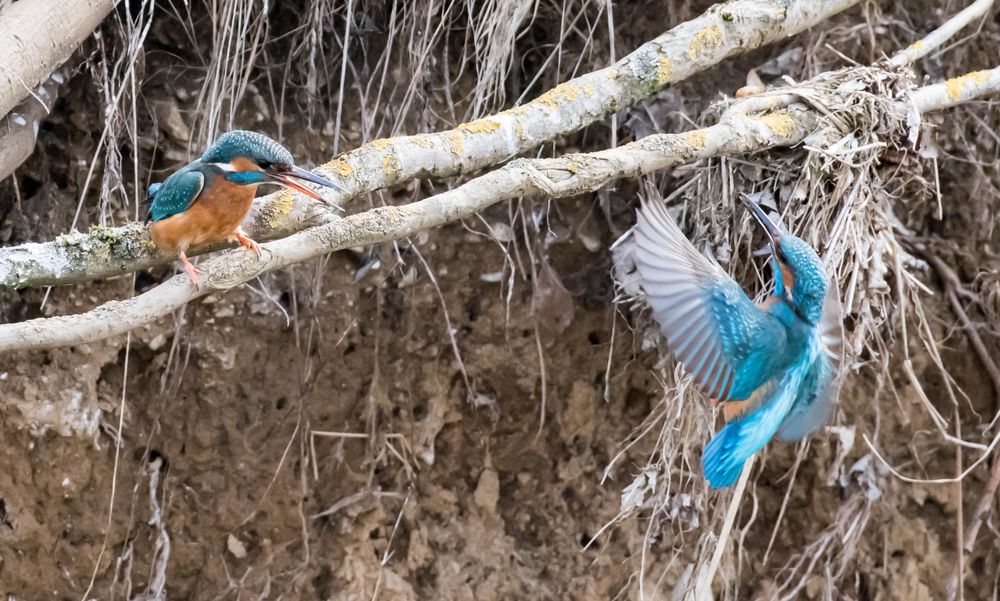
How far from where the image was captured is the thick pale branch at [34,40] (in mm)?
2248

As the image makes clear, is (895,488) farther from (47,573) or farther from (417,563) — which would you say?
(47,573)

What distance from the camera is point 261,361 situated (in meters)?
2.95

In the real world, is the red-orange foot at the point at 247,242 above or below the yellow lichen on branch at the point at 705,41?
above

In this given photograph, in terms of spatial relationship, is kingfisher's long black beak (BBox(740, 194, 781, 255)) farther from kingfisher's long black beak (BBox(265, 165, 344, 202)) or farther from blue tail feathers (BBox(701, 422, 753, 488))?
kingfisher's long black beak (BBox(265, 165, 344, 202))

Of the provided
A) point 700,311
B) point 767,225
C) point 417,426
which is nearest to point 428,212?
point 700,311

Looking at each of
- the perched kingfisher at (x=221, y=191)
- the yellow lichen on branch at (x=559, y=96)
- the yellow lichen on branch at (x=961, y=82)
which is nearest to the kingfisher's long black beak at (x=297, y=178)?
the perched kingfisher at (x=221, y=191)

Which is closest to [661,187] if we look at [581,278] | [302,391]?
[581,278]

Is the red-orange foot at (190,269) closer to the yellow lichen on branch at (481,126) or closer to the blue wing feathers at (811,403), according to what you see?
Result: the yellow lichen on branch at (481,126)

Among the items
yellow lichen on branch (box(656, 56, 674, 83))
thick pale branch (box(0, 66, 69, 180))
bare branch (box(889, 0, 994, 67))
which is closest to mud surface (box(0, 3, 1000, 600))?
thick pale branch (box(0, 66, 69, 180))

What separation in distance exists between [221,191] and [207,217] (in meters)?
0.05

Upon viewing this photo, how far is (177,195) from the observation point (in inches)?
79.4

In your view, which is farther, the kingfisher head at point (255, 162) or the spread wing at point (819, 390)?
the spread wing at point (819, 390)

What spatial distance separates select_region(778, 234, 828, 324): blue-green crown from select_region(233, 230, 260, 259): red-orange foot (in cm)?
105

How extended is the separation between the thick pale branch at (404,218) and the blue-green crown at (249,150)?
19 cm
